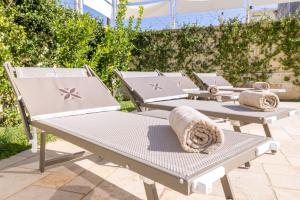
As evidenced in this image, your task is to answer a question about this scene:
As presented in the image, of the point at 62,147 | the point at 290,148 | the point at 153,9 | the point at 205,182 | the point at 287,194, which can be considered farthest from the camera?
the point at 153,9

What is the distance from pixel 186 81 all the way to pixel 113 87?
286 centimetres

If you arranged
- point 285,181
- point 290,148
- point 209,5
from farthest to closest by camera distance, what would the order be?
point 209,5, point 290,148, point 285,181

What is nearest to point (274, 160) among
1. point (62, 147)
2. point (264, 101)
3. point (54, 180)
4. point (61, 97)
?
point (264, 101)

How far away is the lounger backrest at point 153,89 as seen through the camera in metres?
3.81

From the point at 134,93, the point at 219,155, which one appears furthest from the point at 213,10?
the point at 219,155

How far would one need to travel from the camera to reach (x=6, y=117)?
5020 millimetres

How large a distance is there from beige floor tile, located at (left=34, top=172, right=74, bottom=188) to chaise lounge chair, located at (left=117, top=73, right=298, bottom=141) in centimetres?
115

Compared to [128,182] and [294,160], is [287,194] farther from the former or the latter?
[128,182]

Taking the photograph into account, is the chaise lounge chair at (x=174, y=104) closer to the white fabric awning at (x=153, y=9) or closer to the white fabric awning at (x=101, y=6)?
the white fabric awning at (x=101, y=6)

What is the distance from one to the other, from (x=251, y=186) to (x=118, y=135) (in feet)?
4.71

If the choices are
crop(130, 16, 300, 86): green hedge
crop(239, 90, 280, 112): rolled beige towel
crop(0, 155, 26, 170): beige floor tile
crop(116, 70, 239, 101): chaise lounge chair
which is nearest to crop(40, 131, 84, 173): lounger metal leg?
crop(0, 155, 26, 170): beige floor tile

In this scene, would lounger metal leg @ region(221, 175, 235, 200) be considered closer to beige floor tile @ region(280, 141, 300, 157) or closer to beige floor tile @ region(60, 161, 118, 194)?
beige floor tile @ region(60, 161, 118, 194)

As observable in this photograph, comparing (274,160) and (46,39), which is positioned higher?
(46,39)

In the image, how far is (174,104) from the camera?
3.42 metres
